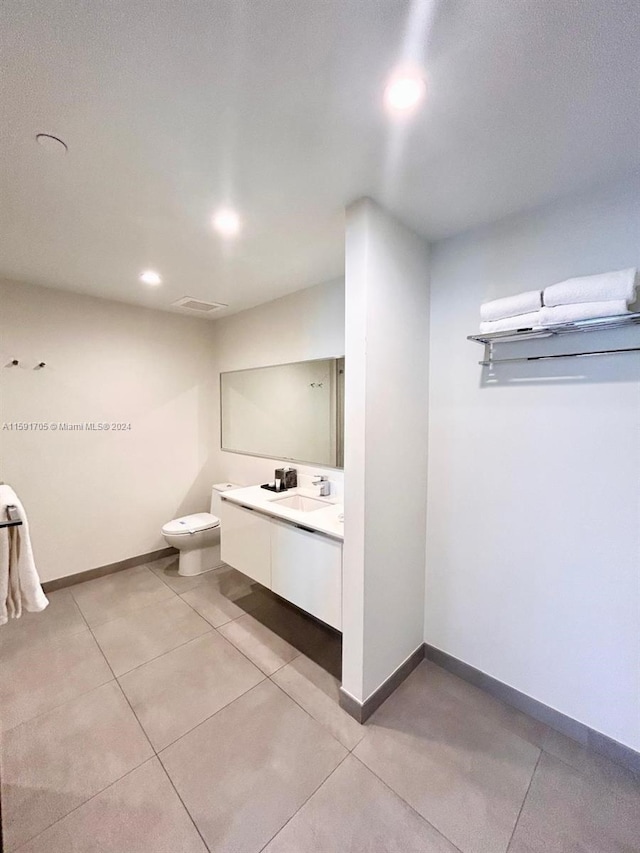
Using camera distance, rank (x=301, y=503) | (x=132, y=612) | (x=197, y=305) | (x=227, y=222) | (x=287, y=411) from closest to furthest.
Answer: (x=227, y=222), (x=132, y=612), (x=301, y=503), (x=287, y=411), (x=197, y=305)

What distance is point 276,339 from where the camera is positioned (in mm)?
3109

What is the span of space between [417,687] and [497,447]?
1.36 meters

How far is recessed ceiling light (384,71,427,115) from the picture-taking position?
1008 mm

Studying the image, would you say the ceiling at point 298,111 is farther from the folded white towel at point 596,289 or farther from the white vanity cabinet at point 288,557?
the white vanity cabinet at point 288,557

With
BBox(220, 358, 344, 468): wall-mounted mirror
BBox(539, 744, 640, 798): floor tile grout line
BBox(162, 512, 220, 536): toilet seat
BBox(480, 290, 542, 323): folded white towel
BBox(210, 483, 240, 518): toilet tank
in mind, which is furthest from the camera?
BBox(210, 483, 240, 518): toilet tank

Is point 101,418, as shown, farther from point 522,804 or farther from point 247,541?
point 522,804

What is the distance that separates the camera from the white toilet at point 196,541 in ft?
9.80

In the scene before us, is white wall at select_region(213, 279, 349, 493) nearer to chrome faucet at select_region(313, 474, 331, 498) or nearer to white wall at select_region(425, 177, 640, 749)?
chrome faucet at select_region(313, 474, 331, 498)

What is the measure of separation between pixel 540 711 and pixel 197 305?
11.9 feet

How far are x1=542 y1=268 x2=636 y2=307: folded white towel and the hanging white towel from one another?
2.27 m

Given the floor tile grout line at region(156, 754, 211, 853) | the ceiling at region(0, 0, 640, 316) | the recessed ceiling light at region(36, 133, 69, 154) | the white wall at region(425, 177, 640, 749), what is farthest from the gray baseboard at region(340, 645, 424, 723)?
the recessed ceiling light at region(36, 133, 69, 154)

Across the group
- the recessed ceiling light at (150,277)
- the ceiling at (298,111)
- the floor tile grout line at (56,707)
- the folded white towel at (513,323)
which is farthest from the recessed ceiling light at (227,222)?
the floor tile grout line at (56,707)

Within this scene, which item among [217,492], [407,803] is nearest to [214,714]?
[407,803]

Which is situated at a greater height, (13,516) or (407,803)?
(13,516)
